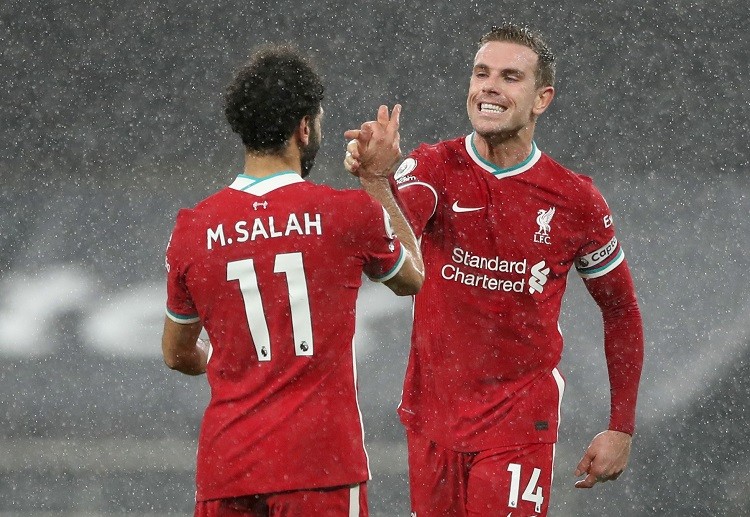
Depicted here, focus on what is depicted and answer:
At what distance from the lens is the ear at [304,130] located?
2.44 metres

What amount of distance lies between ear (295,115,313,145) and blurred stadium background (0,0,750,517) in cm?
407

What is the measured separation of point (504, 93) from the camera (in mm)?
3246

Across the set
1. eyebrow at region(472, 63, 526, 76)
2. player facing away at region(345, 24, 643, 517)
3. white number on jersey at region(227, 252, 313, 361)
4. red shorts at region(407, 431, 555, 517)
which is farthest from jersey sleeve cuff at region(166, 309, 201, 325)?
eyebrow at region(472, 63, 526, 76)

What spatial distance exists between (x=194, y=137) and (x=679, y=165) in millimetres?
2664

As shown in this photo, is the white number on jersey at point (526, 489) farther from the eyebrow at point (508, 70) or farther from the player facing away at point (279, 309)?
the eyebrow at point (508, 70)

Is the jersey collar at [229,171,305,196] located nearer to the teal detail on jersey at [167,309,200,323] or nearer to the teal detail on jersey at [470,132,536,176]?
the teal detail on jersey at [167,309,200,323]

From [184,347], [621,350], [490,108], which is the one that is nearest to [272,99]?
[184,347]

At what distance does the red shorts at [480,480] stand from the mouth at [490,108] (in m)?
0.86

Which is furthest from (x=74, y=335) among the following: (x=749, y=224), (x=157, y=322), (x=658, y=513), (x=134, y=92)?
(x=749, y=224)

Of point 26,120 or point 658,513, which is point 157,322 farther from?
point 658,513

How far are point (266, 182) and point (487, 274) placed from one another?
956 mm

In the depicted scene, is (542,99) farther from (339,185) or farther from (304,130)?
(339,185)

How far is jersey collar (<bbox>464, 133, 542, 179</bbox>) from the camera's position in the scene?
3.27m

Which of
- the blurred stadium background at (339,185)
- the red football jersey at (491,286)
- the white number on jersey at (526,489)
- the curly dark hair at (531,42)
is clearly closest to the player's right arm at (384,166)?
the red football jersey at (491,286)
